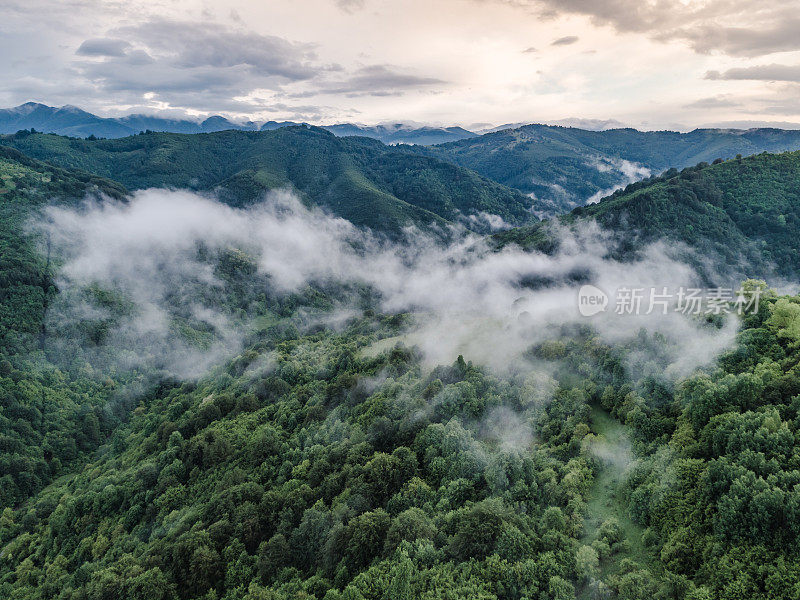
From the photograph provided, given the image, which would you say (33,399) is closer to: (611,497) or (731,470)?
(611,497)

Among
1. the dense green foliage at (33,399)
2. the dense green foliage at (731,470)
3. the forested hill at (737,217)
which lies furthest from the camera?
the forested hill at (737,217)

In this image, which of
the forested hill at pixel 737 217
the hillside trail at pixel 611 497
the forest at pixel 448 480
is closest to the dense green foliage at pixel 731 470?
the forest at pixel 448 480

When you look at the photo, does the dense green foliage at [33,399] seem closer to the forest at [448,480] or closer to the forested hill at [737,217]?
the forest at [448,480]

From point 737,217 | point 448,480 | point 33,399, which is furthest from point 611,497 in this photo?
point 737,217

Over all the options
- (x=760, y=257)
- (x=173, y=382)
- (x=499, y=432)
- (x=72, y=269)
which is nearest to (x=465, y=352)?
(x=499, y=432)

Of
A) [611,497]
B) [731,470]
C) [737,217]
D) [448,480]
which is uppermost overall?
[737,217]

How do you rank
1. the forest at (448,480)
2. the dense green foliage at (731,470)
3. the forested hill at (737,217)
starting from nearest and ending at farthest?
the dense green foliage at (731,470), the forest at (448,480), the forested hill at (737,217)

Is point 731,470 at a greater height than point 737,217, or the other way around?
point 737,217

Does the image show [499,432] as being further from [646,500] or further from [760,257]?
[760,257]

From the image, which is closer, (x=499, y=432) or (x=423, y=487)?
(x=423, y=487)
